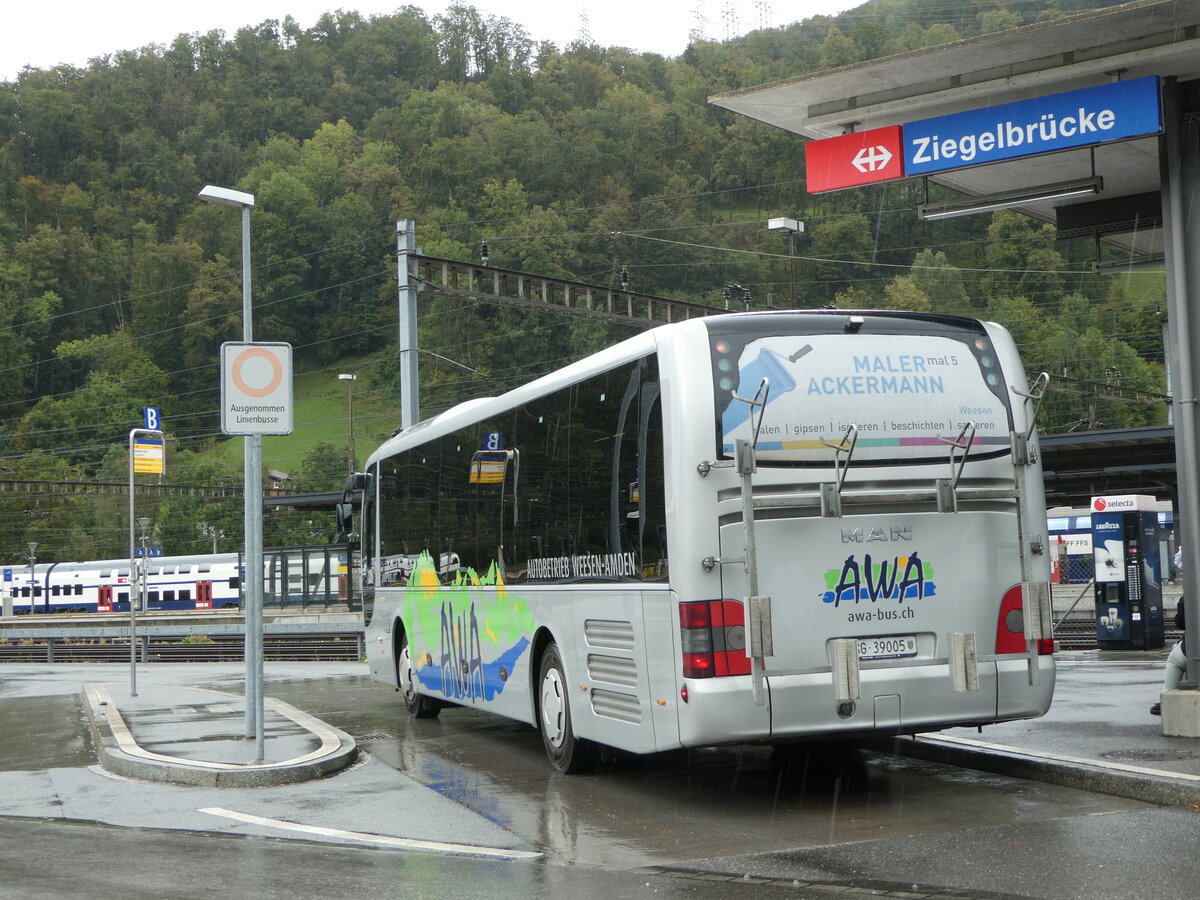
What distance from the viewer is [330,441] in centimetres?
11688

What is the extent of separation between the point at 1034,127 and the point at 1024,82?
36 cm

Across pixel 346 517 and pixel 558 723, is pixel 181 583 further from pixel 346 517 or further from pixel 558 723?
pixel 558 723

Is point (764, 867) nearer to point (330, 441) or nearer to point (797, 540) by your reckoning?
point (797, 540)

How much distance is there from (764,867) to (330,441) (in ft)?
368

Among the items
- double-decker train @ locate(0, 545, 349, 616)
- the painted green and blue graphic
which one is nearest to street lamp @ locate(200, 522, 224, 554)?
double-decker train @ locate(0, 545, 349, 616)

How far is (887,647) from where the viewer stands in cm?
911

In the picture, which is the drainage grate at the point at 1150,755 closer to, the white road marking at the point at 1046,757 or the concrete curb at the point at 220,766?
the white road marking at the point at 1046,757

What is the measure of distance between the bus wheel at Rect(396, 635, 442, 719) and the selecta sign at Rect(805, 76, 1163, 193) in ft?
23.3

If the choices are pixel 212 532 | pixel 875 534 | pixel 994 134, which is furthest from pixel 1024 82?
pixel 212 532

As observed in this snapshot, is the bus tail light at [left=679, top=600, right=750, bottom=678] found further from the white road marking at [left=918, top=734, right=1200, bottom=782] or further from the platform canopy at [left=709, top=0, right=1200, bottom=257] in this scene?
the platform canopy at [left=709, top=0, right=1200, bottom=257]

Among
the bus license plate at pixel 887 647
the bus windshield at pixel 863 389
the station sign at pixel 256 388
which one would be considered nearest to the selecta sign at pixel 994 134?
the bus windshield at pixel 863 389

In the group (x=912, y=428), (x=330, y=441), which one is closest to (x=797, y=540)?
(x=912, y=428)

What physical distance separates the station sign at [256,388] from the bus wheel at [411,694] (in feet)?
15.3

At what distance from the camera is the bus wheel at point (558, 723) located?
10.8 m
